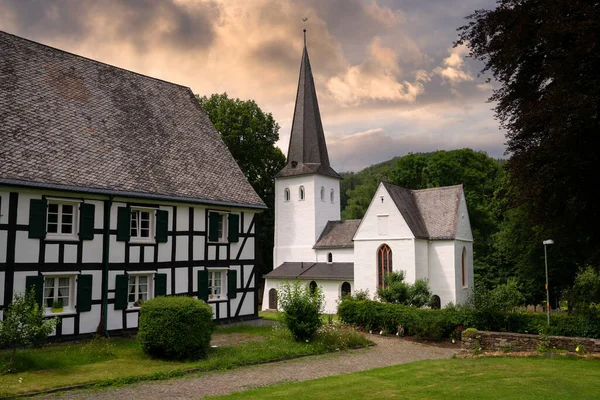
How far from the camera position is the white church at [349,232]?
34594 millimetres

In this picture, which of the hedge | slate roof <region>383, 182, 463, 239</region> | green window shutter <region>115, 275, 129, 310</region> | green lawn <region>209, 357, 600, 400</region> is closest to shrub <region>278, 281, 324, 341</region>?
green lawn <region>209, 357, 600, 400</region>

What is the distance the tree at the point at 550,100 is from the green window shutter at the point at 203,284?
11861 millimetres

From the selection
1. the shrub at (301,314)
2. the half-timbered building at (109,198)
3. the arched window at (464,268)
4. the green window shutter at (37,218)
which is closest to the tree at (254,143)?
the arched window at (464,268)

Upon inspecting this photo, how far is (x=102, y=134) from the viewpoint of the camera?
20047mm

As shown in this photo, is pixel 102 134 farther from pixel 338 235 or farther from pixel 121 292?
pixel 338 235

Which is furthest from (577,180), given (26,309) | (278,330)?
(26,309)

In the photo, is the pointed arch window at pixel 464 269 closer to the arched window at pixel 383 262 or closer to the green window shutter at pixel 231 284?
the arched window at pixel 383 262

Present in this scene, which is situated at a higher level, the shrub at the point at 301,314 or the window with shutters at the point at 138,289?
the window with shutters at the point at 138,289

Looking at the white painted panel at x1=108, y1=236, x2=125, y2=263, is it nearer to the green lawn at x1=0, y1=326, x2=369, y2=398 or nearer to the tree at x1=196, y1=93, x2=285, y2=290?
the green lawn at x1=0, y1=326, x2=369, y2=398

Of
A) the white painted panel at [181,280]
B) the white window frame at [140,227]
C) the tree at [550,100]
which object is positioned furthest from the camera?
the white painted panel at [181,280]

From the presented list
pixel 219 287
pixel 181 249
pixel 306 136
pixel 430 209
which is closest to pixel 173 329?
pixel 181 249

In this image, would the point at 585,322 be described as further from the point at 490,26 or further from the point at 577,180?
the point at 490,26

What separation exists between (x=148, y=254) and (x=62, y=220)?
11.1ft

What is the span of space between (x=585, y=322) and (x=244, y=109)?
108 feet
